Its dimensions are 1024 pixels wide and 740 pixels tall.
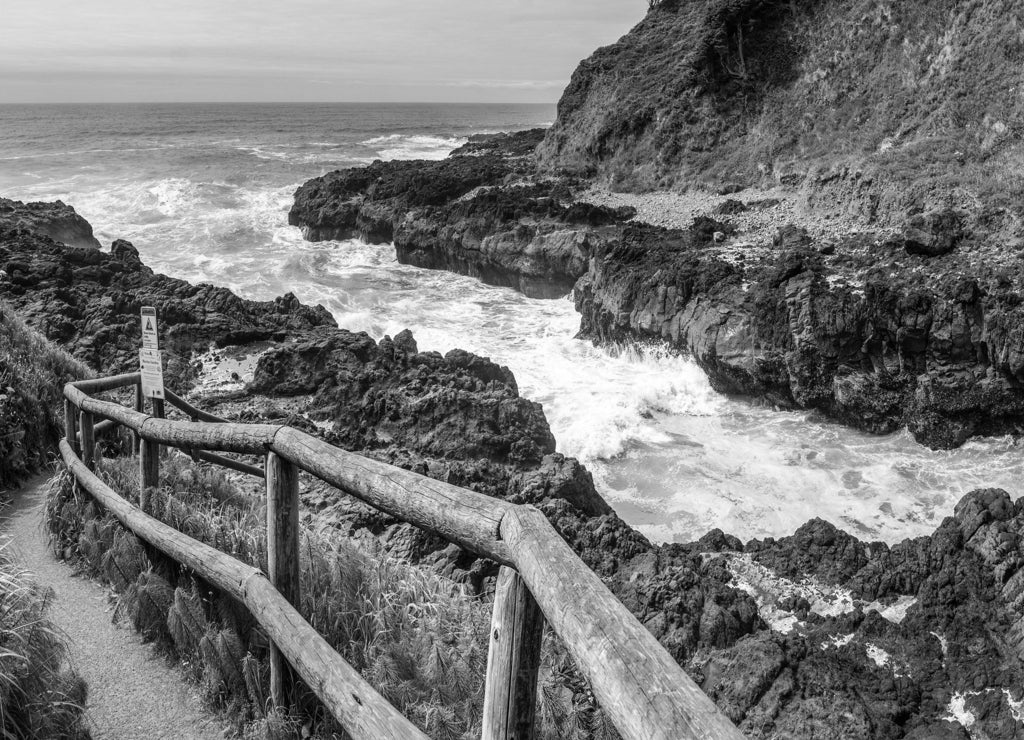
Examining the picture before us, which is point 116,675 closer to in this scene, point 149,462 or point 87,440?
point 149,462

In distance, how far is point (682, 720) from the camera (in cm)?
146

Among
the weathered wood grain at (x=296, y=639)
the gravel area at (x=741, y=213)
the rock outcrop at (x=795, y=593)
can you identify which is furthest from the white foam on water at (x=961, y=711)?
the gravel area at (x=741, y=213)

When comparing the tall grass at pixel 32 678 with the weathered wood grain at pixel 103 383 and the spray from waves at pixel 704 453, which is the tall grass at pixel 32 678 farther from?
the spray from waves at pixel 704 453

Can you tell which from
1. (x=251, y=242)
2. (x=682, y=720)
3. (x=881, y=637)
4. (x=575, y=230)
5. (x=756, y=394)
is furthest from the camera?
(x=251, y=242)

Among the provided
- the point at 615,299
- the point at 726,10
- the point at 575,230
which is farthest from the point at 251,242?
the point at 726,10

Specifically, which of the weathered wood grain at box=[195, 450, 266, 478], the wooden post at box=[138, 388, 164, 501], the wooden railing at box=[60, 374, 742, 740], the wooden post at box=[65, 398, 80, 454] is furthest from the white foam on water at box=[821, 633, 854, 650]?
the wooden post at box=[65, 398, 80, 454]

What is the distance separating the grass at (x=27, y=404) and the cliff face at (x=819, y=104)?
13.9 metres

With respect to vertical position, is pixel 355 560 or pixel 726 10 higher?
pixel 726 10

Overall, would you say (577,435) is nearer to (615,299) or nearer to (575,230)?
(615,299)

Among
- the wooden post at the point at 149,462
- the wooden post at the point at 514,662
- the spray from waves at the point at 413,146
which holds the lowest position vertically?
the wooden post at the point at 149,462

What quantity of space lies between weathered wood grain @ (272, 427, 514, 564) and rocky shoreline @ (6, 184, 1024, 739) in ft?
9.55

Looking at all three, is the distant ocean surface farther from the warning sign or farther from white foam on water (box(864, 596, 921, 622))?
the warning sign

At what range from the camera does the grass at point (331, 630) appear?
2.93 metres

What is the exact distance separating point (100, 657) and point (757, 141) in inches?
916
